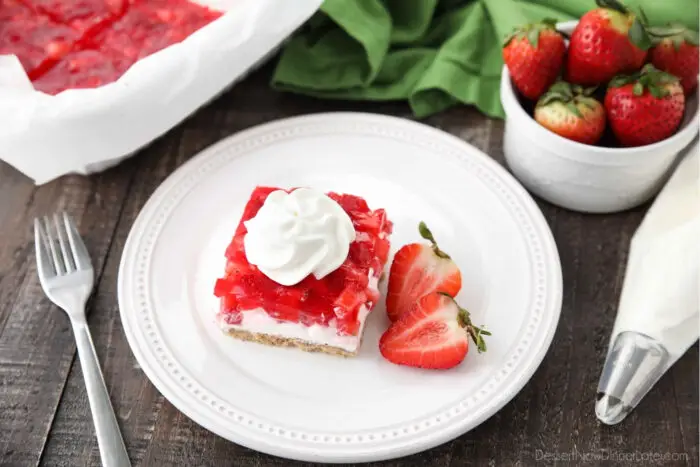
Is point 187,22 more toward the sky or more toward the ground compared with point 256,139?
more toward the sky

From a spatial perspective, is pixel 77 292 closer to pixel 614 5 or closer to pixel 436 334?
pixel 436 334

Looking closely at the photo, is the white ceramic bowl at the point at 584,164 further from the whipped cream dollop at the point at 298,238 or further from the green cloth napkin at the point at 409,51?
the whipped cream dollop at the point at 298,238

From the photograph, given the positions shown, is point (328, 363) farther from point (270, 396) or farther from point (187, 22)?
point (187, 22)

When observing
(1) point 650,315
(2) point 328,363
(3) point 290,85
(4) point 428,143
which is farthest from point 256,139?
(1) point 650,315

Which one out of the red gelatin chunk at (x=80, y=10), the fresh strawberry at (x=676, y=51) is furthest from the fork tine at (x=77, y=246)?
the fresh strawberry at (x=676, y=51)

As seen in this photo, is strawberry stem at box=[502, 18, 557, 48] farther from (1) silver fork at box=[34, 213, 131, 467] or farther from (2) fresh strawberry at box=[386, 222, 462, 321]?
(1) silver fork at box=[34, 213, 131, 467]

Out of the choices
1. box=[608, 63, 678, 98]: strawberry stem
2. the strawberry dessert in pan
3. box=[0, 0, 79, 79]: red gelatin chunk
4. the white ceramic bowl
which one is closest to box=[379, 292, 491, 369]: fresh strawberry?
the white ceramic bowl
